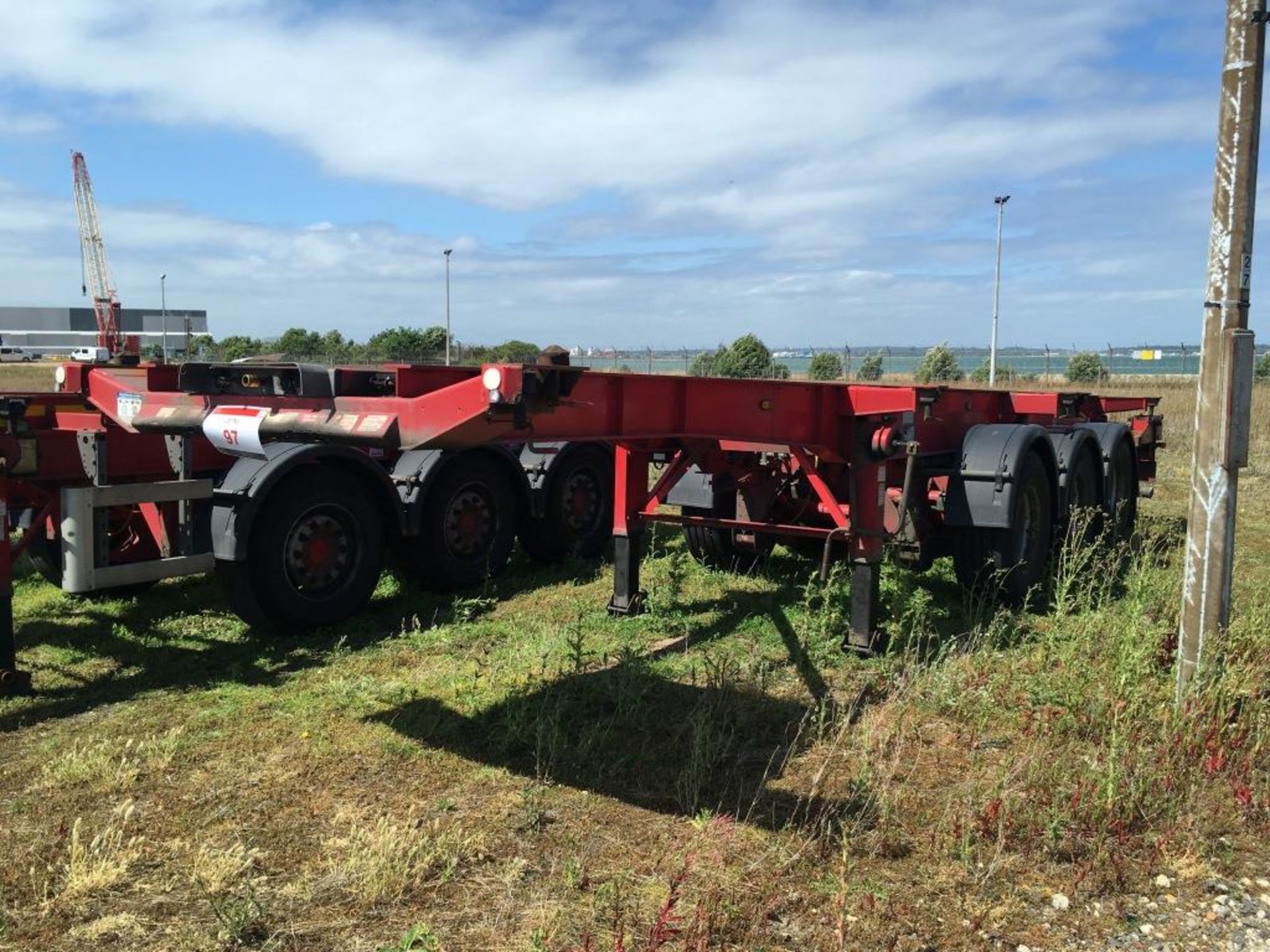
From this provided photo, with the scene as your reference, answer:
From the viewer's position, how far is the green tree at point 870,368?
38219mm

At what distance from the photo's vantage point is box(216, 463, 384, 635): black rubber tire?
6062mm

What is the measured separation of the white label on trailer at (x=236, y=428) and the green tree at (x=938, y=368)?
108 feet

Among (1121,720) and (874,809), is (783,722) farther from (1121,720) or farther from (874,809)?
(1121,720)

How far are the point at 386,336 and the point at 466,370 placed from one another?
42534 millimetres

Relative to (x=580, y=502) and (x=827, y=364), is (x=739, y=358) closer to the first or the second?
(x=827, y=364)

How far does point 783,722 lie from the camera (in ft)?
16.0

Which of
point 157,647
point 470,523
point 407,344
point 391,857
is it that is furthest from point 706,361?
point 391,857

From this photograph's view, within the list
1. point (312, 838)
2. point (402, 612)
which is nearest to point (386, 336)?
point (402, 612)

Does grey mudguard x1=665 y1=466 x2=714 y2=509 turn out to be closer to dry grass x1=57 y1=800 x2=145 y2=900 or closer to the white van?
dry grass x1=57 y1=800 x2=145 y2=900

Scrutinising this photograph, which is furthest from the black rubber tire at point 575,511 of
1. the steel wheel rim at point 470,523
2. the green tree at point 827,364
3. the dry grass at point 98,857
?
the green tree at point 827,364

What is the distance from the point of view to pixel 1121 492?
9.47 metres

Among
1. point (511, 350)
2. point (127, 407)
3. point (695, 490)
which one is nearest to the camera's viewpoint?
point (127, 407)

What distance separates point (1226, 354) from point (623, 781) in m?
3.31

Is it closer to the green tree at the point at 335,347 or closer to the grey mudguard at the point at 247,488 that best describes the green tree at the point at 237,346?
the green tree at the point at 335,347
